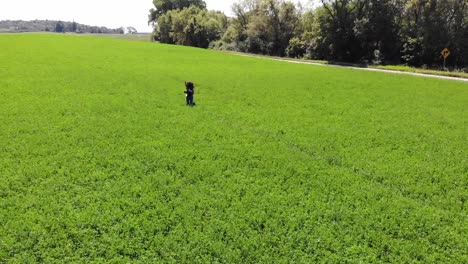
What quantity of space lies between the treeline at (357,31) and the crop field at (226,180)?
35.5m

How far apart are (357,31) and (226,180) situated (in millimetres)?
56468

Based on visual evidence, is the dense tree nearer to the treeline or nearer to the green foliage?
the green foliage

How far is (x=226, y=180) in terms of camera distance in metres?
11.3

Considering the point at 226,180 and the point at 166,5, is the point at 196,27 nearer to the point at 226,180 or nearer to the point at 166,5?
the point at 166,5

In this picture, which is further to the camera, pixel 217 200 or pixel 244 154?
pixel 244 154

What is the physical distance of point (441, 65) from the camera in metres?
49.2

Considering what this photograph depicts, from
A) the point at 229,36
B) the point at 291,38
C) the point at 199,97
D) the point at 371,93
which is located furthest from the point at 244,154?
the point at 229,36

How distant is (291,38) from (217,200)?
69.8m

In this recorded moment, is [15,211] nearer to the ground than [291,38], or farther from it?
nearer to the ground

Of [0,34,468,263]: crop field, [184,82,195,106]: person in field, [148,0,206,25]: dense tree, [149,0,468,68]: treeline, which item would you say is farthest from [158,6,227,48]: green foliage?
[0,34,468,263]: crop field

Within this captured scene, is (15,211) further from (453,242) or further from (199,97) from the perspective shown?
(199,97)

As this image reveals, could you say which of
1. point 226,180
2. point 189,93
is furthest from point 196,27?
point 226,180

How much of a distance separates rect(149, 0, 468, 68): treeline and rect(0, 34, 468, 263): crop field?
116 feet

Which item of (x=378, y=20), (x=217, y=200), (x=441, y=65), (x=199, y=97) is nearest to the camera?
(x=217, y=200)
